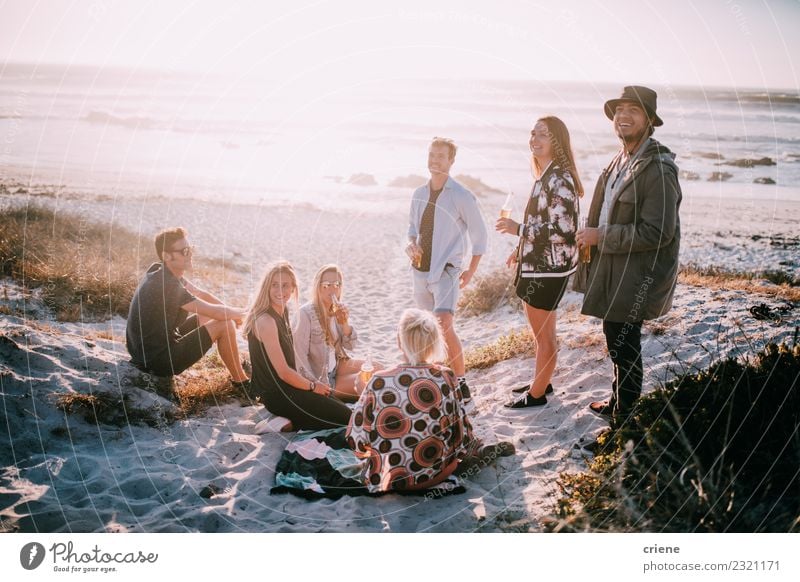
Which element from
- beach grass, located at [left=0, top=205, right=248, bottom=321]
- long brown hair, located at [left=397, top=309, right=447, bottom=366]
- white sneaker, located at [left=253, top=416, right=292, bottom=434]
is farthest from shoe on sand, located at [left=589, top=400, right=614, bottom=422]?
beach grass, located at [left=0, top=205, right=248, bottom=321]

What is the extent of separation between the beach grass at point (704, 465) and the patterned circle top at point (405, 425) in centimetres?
96

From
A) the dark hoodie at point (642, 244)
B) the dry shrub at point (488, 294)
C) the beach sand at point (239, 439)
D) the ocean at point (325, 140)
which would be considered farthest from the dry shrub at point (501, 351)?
the ocean at point (325, 140)

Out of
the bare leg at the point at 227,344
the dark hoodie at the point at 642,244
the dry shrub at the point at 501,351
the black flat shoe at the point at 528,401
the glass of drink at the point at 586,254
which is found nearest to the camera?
the dark hoodie at the point at 642,244

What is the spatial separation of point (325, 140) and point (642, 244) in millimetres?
27857

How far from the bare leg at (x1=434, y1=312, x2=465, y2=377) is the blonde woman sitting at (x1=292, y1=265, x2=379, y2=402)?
2.45ft

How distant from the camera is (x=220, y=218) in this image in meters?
15.6

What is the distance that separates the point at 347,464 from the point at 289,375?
100cm

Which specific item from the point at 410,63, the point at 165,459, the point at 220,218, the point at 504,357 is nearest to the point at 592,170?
the point at 220,218

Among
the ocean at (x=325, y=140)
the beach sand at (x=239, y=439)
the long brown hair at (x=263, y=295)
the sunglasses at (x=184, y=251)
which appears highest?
the ocean at (x=325, y=140)

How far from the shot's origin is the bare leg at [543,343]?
5.25 meters

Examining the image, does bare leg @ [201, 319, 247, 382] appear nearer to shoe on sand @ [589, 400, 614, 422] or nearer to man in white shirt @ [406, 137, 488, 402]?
man in white shirt @ [406, 137, 488, 402]

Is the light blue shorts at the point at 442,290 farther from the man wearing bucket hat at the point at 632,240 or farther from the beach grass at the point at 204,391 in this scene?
the beach grass at the point at 204,391

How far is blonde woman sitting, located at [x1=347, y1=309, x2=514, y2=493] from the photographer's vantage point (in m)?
4.34
